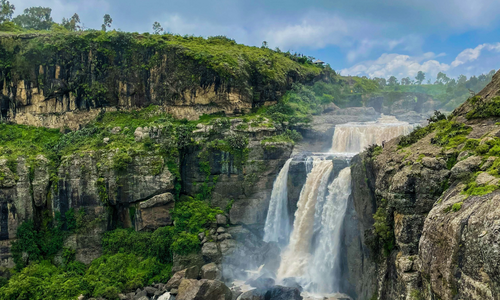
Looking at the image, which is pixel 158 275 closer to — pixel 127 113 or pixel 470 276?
pixel 127 113

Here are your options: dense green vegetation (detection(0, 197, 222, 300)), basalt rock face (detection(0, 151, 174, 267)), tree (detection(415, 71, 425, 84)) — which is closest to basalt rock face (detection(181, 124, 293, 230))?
dense green vegetation (detection(0, 197, 222, 300))

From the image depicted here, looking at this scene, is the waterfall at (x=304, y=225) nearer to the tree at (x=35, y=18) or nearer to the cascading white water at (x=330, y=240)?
the cascading white water at (x=330, y=240)

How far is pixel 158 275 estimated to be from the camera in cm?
2883

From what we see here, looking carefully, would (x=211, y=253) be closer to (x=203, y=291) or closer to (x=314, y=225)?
(x=203, y=291)

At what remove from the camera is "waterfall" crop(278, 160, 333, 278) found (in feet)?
90.5

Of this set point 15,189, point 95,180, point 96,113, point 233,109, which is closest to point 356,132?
point 233,109

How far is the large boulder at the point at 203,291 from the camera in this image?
2347cm

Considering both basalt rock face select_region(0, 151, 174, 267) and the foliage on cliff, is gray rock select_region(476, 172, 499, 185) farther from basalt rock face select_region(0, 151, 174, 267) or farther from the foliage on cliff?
the foliage on cliff

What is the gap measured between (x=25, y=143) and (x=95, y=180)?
9.48 metres

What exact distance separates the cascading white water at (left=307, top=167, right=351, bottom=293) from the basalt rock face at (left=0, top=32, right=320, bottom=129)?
16795 mm

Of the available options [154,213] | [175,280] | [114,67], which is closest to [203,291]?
[175,280]

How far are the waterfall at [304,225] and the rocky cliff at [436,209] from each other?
204 inches

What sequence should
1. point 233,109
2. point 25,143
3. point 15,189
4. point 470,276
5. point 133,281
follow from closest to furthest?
point 470,276 → point 133,281 → point 15,189 → point 25,143 → point 233,109

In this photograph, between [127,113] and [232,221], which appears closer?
[232,221]
